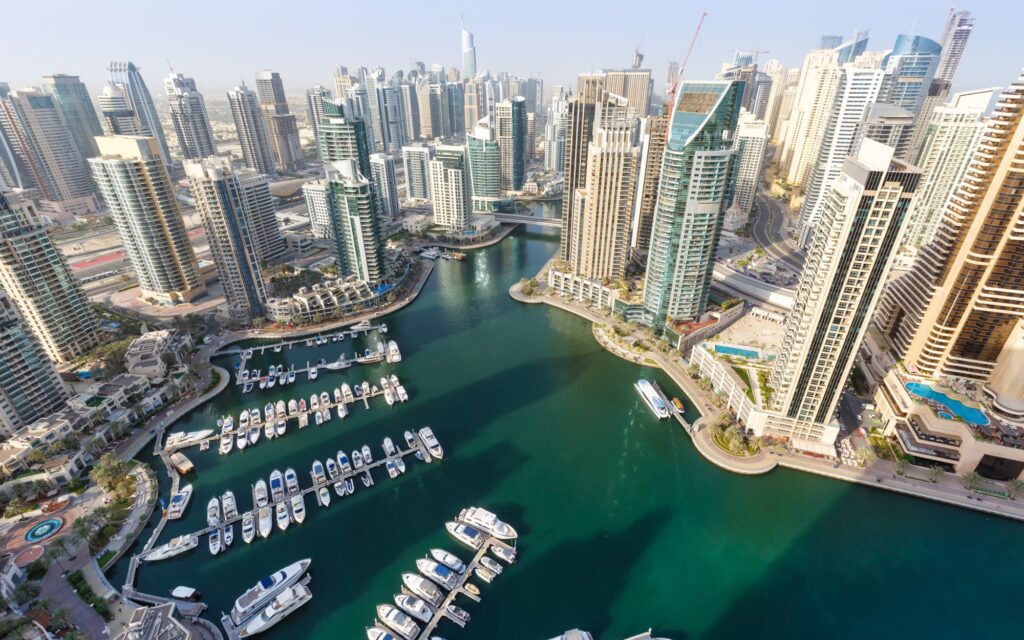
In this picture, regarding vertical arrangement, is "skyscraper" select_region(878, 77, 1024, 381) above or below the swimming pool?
above

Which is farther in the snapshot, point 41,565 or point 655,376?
point 655,376

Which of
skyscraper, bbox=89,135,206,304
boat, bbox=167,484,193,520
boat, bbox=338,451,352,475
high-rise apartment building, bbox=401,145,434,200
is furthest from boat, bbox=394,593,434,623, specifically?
high-rise apartment building, bbox=401,145,434,200

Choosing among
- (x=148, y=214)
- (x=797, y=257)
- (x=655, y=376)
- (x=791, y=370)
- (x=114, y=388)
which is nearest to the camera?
(x=791, y=370)

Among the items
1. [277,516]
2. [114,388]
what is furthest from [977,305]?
[114,388]

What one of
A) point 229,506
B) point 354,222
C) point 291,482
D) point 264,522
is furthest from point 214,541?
point 354,222

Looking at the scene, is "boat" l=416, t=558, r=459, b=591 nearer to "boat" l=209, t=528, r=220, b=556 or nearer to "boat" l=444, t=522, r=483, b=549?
"boat" l=444, t=522, r=483, b=549

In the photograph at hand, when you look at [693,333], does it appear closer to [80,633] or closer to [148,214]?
[80,633]
